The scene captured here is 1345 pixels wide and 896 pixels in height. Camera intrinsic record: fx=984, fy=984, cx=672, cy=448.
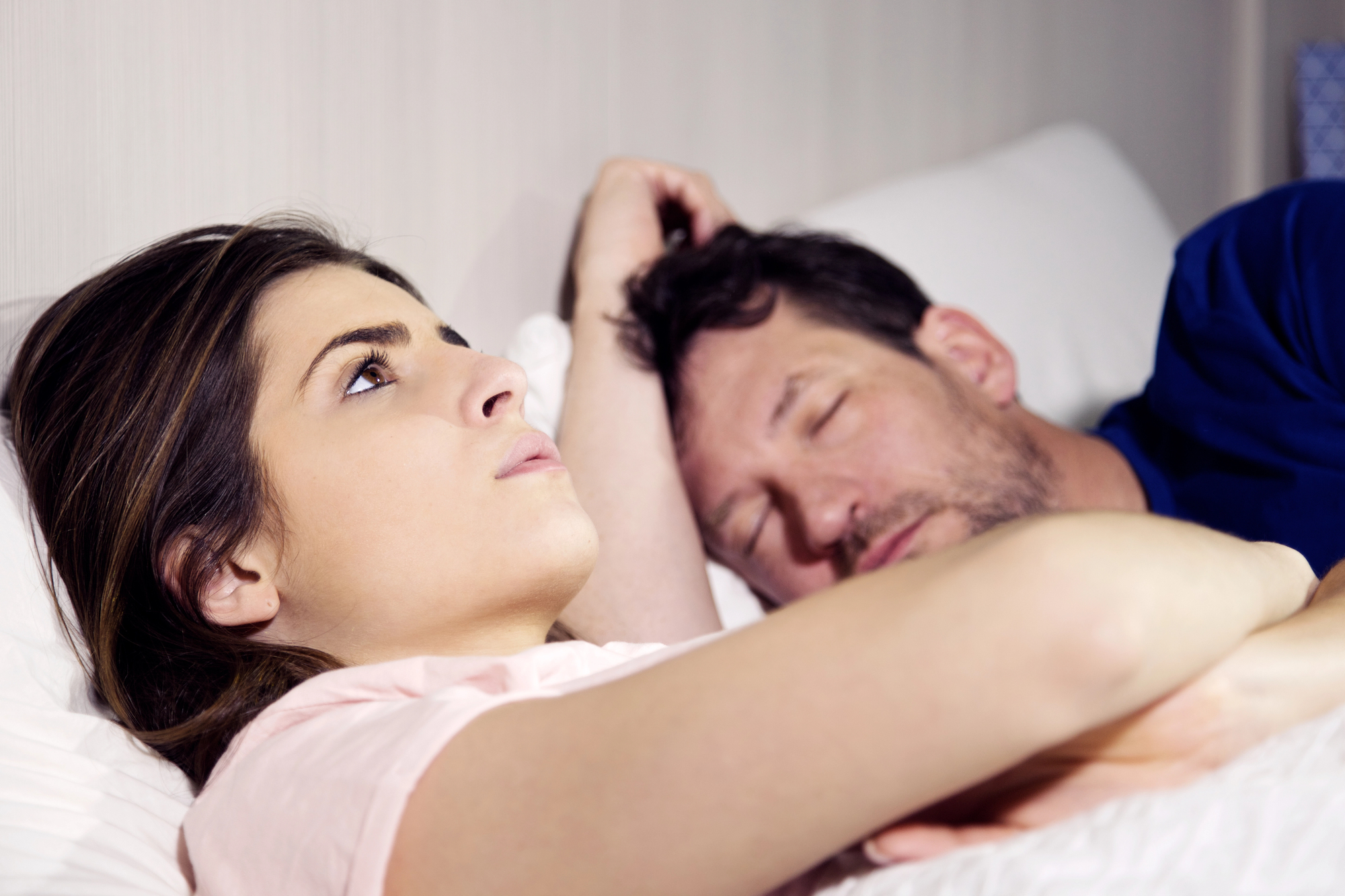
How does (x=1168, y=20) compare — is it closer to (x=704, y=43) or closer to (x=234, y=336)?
A: (x=704, y=43)

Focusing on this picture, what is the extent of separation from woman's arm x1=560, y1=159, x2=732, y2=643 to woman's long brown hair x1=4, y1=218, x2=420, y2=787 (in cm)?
41

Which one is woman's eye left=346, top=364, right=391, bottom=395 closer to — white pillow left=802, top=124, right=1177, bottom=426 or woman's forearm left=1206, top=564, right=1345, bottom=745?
woman's forearm left=1206, top=564, right=1345, bottom=745

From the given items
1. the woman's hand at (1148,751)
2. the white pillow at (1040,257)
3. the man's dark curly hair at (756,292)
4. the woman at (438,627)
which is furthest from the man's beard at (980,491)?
the woman's hand at (1148,751)

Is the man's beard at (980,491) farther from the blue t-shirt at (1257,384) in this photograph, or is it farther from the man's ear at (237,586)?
the man's ear at (237,586)

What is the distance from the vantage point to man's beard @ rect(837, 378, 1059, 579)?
120cm

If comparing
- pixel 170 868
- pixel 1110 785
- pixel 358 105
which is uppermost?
pixel 358 105

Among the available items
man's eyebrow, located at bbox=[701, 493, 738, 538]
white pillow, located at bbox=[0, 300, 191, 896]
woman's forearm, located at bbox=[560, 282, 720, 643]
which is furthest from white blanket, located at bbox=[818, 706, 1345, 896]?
man's eyebrow, located at bbox=[701, 493, 738, 538]

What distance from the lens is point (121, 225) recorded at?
1000 mm

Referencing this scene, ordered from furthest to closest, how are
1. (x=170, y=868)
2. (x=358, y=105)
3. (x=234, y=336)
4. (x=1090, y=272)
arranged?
(x=1090, y=272) < (x=358, y=105) < (x=234, y=336) < (x=170, y=868)

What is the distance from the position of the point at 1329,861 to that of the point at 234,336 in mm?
814

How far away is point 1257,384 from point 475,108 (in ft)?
3.56

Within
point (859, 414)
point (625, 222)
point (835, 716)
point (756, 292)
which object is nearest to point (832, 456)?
point (859, 414)

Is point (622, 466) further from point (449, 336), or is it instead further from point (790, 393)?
point (449, 336)

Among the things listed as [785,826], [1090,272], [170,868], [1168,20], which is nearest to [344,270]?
[170,868]
